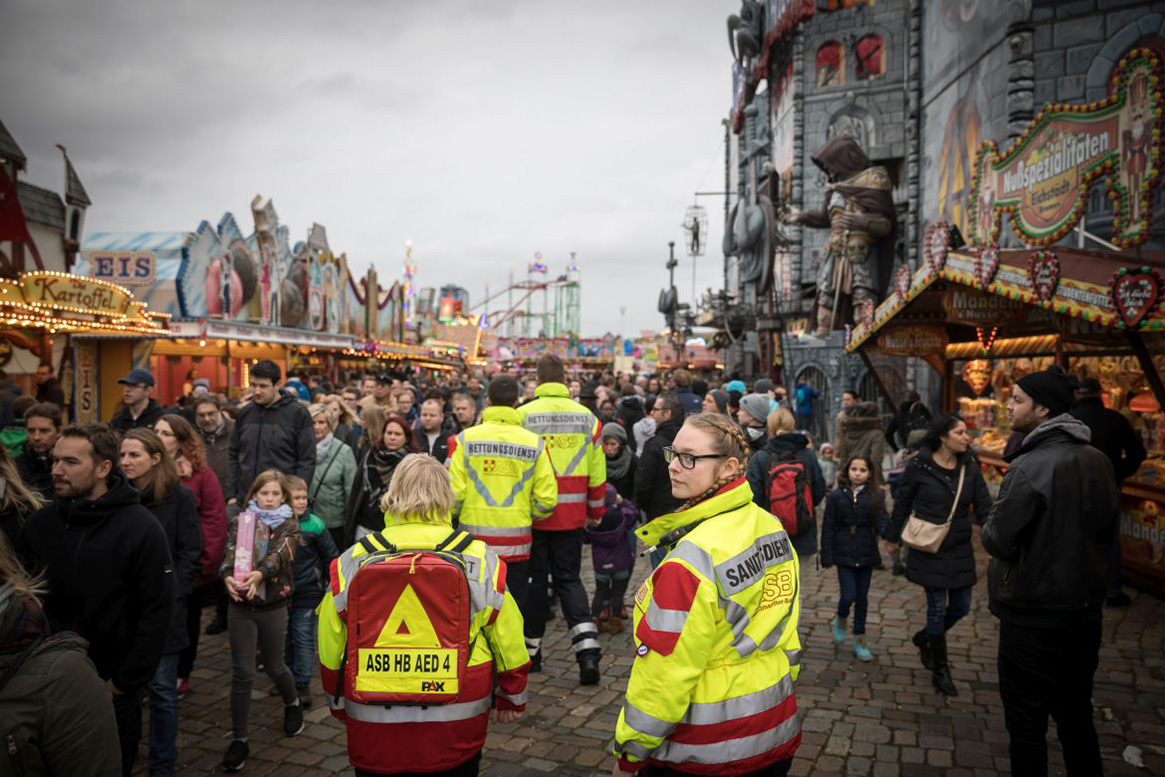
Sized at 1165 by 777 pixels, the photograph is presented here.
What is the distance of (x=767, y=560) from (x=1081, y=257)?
23.7 ft

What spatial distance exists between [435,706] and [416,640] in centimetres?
26

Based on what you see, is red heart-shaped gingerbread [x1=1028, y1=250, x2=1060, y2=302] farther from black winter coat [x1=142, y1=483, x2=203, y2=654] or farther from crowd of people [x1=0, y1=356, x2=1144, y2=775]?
black winter coat [x1=142, y1=483, x2=203, y2=654]

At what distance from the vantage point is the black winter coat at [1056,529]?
3.38 metres

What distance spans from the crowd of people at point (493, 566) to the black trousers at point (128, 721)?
23 mm

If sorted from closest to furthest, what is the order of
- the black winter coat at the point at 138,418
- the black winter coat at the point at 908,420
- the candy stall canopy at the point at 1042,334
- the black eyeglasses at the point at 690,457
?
1. the black eyeglasses at the point at 690,457
2. the black winter coat at the point at 138,418
3. the candy stall canopy at the point at 1042,334
4. the black winter coat at the point at 908,420

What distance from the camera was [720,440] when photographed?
2492 millimetres

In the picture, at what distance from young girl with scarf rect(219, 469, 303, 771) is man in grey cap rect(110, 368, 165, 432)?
2279mm

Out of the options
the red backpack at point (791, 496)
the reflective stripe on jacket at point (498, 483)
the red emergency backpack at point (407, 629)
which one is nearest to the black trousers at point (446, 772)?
the red emergency backpack at point (407, 629)

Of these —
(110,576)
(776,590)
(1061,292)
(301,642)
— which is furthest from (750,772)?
(1061,292)

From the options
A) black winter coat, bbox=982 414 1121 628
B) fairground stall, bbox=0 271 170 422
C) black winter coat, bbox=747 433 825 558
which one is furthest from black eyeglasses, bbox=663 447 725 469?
fairground stall, bbox=0 271 170 422

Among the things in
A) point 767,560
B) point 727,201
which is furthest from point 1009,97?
point 727,201

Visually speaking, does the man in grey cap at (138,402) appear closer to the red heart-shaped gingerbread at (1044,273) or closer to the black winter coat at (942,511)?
the black winter coat at (942,511)

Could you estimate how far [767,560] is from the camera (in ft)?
7.91

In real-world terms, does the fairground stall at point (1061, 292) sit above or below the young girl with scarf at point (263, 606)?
above
